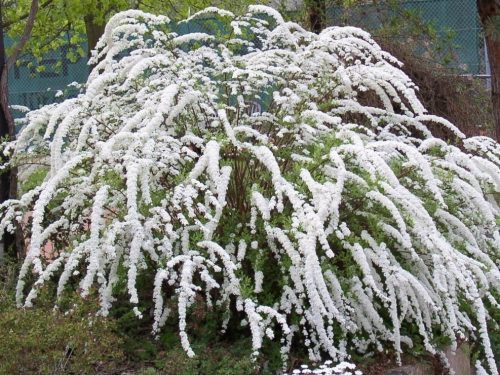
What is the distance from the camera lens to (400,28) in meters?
8.62

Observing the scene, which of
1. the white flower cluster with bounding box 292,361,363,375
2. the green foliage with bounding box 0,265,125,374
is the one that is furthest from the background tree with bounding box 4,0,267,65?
the white flower cluster with bounding box 292,361,363,375

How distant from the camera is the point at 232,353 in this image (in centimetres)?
430

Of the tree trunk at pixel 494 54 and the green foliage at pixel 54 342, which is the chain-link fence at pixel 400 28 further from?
the green foliage at pixel 54 342

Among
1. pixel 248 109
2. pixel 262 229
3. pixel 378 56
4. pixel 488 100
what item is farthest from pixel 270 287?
pixel 488 100

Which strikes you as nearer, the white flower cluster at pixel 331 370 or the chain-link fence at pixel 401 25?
the white flower cluster at pixel 331 370

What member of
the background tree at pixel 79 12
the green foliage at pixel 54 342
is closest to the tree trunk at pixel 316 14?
the background tree at pixel 79 12

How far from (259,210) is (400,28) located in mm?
4753

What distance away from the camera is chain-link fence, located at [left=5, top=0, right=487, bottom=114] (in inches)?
344

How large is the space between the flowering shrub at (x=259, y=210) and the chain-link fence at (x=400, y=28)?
82 centimetres

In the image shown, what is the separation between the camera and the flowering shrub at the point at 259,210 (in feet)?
13.8

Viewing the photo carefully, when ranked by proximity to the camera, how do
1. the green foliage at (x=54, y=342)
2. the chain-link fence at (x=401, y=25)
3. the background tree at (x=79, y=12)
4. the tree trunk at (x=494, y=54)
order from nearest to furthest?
the green foliage at (x=54, y=342), the tree trunk at (x=494, y=54), the chain-link fence at (x=401, y=25), the background tree at (x=79, y=12)

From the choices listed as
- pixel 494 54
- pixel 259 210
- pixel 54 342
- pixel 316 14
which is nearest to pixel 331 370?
pixel 259 210

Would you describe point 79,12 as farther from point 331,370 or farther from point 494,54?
point 331,370

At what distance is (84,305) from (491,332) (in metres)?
2.46
